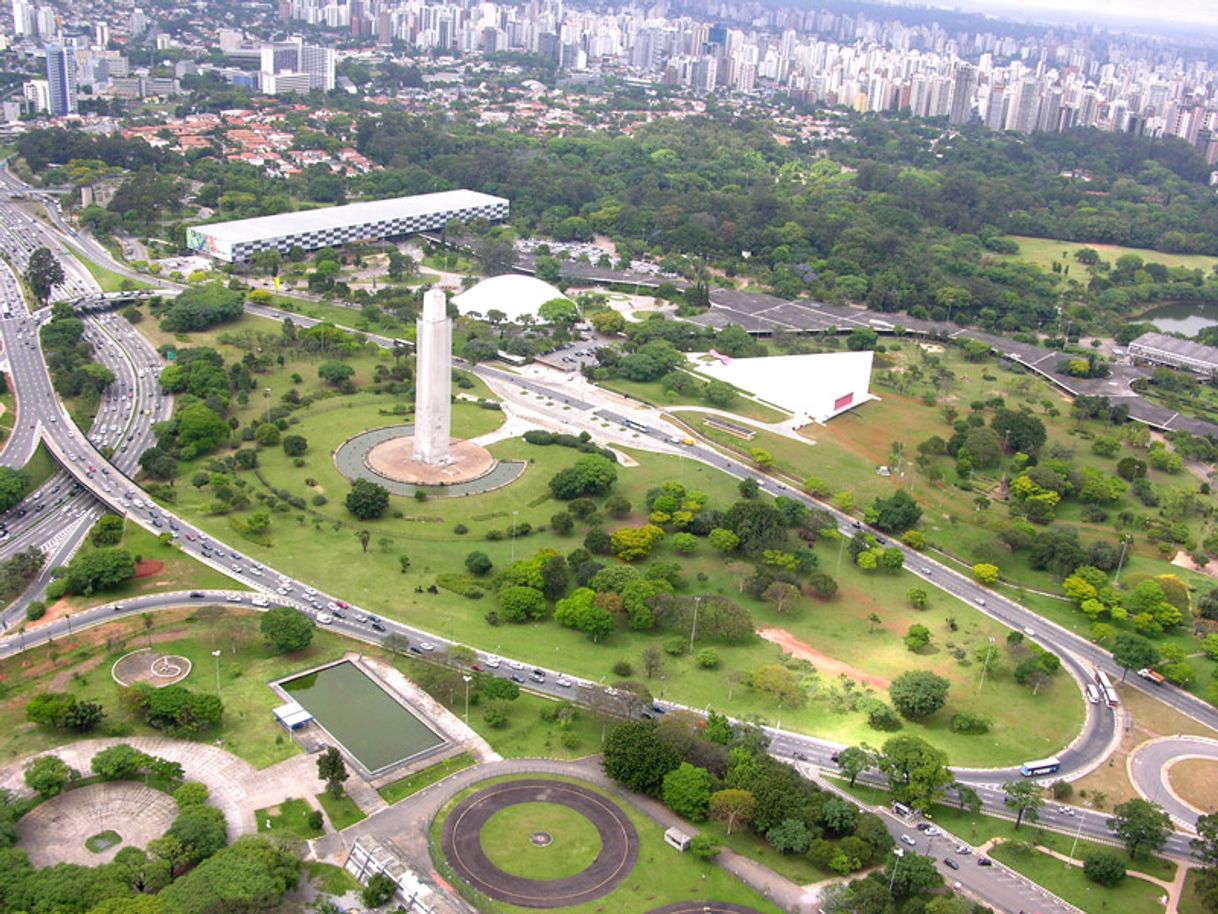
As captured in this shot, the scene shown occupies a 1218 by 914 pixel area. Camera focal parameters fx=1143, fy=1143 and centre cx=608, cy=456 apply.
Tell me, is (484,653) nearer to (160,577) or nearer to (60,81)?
(160,577)

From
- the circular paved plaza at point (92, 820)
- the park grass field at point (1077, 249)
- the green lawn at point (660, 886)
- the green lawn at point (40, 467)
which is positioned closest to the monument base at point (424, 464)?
the green lawn at point (40, 467)

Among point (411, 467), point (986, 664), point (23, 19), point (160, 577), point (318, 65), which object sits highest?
point (23, 19)

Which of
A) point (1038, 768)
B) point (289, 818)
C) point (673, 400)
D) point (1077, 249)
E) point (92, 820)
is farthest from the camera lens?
point (1077, 249)

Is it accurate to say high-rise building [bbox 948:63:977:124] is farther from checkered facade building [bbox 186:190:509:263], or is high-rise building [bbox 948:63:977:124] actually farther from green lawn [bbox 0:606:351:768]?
green lawn [bbox 0:606:351:768]

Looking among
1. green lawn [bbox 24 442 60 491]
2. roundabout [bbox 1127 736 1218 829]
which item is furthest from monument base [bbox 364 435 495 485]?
roundabout [bbox 1127 736 1218 829]

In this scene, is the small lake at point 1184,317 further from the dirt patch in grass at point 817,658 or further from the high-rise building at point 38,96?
the high-rise building at point 38,96

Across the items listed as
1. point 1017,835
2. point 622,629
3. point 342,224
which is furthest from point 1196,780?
point 342,224
